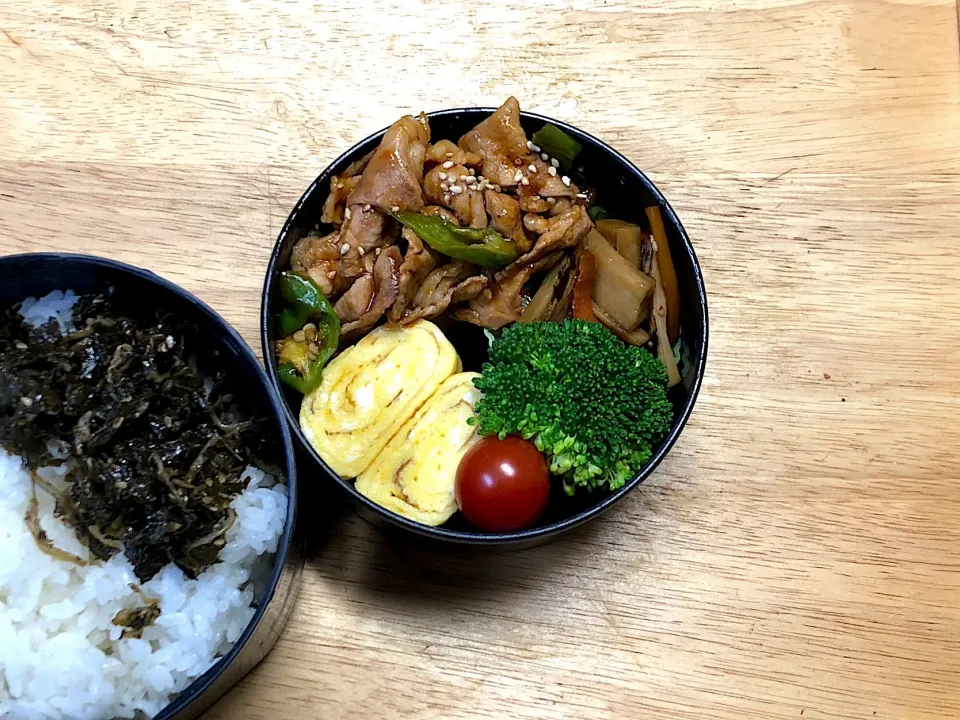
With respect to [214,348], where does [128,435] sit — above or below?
below

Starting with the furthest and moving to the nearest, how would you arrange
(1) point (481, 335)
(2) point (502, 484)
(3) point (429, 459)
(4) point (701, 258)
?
1. (4) point (701, 258)
2. (1) point (481, 335)
3. (3) point (429, 459)
4. (2) point (502, 484)

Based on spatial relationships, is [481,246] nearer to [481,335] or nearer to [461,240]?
[461,240]

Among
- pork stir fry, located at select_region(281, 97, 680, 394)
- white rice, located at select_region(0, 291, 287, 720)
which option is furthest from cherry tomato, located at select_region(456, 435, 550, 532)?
white rice, located at select_region(0, 291, 287, 720)

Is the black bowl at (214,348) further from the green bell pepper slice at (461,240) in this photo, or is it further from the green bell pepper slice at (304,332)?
the green bell pepper slice at (461,240)

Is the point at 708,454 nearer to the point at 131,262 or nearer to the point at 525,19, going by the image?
the point at 525,19

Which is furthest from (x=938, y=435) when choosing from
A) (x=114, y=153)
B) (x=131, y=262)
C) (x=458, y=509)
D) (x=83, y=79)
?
(x=83, y=79)

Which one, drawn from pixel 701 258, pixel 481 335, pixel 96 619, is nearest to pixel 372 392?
pixel 481 335
